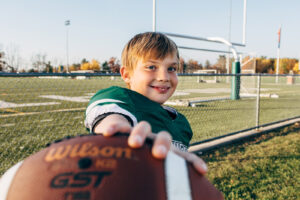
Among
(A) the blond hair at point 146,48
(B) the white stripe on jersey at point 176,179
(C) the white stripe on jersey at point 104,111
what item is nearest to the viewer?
(B) the white stripe on jersey at point 176,179

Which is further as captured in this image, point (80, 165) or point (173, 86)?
point (173, 86)

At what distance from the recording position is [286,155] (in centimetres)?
407

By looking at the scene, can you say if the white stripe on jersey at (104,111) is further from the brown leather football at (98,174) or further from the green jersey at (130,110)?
the brown leather football at (98,174)

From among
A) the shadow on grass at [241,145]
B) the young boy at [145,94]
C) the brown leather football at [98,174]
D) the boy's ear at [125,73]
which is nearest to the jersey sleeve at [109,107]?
the young boy at [145,94]

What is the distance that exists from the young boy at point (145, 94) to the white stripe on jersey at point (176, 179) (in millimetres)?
292

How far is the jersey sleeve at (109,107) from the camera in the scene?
1074 mm

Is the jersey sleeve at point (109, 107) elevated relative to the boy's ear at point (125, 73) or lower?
lower

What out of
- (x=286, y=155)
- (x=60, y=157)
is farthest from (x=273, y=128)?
(x=60, y=157)

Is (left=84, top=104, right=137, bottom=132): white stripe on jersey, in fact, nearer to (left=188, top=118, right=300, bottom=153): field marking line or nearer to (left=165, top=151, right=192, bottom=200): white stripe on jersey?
(left=165, top=151, right=192, bottom=200): white stripe on jersey

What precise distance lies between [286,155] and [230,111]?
384 cm

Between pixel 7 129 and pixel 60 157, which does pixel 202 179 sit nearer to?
pixel 60 157

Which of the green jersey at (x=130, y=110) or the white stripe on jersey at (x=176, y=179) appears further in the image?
the green jersey at (x=130, y=110)

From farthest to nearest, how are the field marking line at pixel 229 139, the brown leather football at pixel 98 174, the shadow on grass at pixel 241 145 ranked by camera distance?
the field marking line at pixel 229 139 → the shadow on grass at pixel 241 145 → the brown leather football at pixel 98 174

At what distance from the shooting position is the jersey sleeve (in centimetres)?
107
